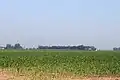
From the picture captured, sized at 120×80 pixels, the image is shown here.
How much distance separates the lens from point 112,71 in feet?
93.7

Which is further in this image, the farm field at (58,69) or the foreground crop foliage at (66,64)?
the foreground crop foliage at (66,64)

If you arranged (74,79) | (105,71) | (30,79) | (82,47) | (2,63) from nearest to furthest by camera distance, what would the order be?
(30,79) < (74,79) < (105,71) < (2,63) < (82,47)

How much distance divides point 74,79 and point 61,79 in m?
1.54

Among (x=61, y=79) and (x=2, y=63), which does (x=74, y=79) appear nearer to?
(x=61, y=79)

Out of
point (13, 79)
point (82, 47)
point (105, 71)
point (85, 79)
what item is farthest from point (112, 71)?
point (82, 47)

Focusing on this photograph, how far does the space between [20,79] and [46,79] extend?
55.6 inches

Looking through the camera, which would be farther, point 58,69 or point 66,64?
point 66,64

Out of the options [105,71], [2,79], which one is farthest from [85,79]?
[105,71]

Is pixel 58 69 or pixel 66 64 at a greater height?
pixel 66 64

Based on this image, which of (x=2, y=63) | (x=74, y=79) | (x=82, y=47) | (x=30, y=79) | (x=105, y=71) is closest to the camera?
(x=30, y=79)

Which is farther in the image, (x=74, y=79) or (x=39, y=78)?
(x=74, y=79)

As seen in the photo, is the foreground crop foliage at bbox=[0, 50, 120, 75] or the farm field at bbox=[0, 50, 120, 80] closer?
the farm field at bbox=[0, 50, 120, 80]

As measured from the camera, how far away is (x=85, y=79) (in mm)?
20891

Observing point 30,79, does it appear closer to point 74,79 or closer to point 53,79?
point 53,79
